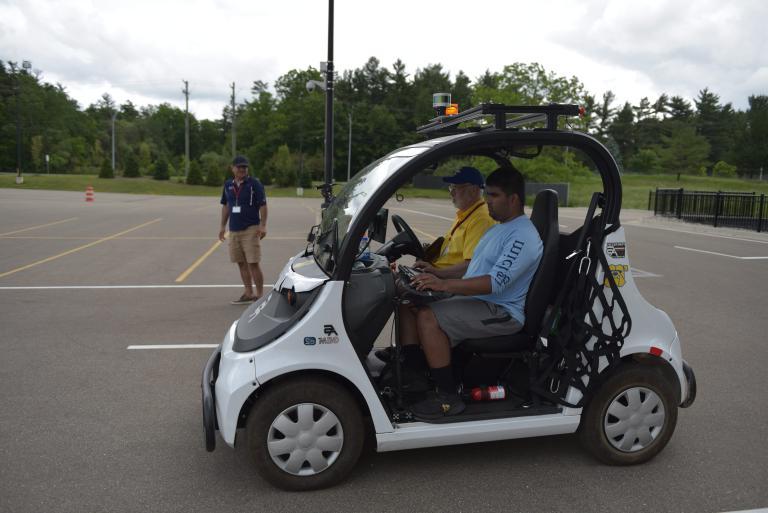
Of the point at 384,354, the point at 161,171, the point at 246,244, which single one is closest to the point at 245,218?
the point at 246,244

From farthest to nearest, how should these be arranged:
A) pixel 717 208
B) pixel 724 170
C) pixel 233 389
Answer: pixel 724 170
pixel 717 208
pixel 233 389

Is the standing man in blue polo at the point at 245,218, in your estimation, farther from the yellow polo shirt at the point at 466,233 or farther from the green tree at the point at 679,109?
the green tree at the point at 679,109

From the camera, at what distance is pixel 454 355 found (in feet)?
11.8

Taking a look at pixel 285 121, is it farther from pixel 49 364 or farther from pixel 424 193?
pixel 49 364

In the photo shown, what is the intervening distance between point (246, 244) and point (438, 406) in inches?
192

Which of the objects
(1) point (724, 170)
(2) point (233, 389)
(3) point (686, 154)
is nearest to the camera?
(2) point (233, 389)

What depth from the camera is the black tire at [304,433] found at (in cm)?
299

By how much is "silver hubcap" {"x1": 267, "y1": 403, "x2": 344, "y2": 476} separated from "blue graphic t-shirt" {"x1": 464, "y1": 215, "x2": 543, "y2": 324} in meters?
1.12

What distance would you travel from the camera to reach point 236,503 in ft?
9.86

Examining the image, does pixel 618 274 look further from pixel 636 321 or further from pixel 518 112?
pixel 518 112

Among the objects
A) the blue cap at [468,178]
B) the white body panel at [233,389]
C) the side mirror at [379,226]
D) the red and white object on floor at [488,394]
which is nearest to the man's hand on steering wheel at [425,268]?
the side mirror at [379,226]

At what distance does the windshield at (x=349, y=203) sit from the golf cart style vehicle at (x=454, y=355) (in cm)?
2

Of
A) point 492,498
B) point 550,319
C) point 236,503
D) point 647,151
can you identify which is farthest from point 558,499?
point 647,151

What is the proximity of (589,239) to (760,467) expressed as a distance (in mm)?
1647
